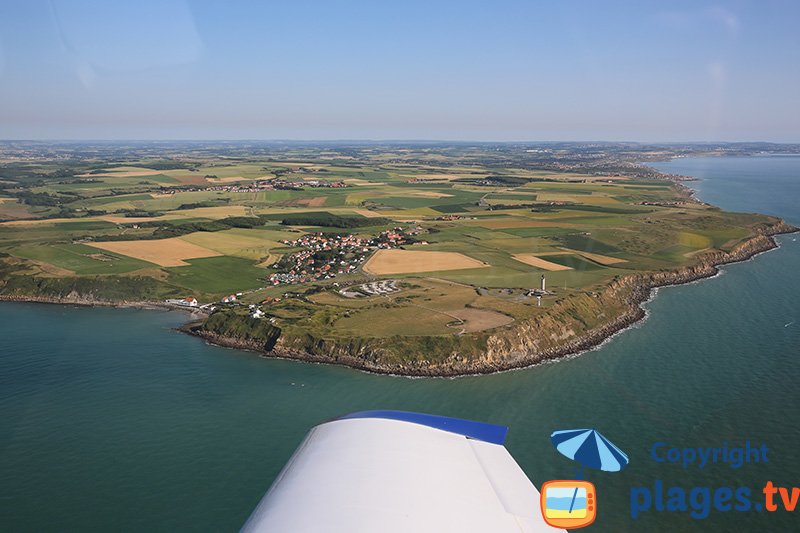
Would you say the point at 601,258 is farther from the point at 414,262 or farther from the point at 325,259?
the point at 325,259

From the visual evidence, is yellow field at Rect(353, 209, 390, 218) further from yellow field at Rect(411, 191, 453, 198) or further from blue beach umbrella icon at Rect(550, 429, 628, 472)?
blue beach umbrella icon at Rect(550, 429, 628, 472)

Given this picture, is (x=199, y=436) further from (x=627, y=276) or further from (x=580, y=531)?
(x=627, y=276)

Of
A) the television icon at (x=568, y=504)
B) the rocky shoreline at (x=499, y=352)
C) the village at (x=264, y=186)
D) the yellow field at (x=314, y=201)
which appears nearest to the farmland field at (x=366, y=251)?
the yellow field at (x=314, y=201)

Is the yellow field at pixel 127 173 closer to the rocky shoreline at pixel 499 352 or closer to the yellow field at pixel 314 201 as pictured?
the yellow field at pixel 314 201

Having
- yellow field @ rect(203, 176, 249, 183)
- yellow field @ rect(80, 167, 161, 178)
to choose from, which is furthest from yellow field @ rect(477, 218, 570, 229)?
yellow field @ rect(80, 167, 161, 178)

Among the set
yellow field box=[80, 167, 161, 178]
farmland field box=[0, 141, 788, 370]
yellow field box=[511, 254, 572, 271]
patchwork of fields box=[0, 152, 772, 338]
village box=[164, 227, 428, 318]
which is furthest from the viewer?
yellow field box=[80, 167, 161, 178]

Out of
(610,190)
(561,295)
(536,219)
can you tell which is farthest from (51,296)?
(610,190)
